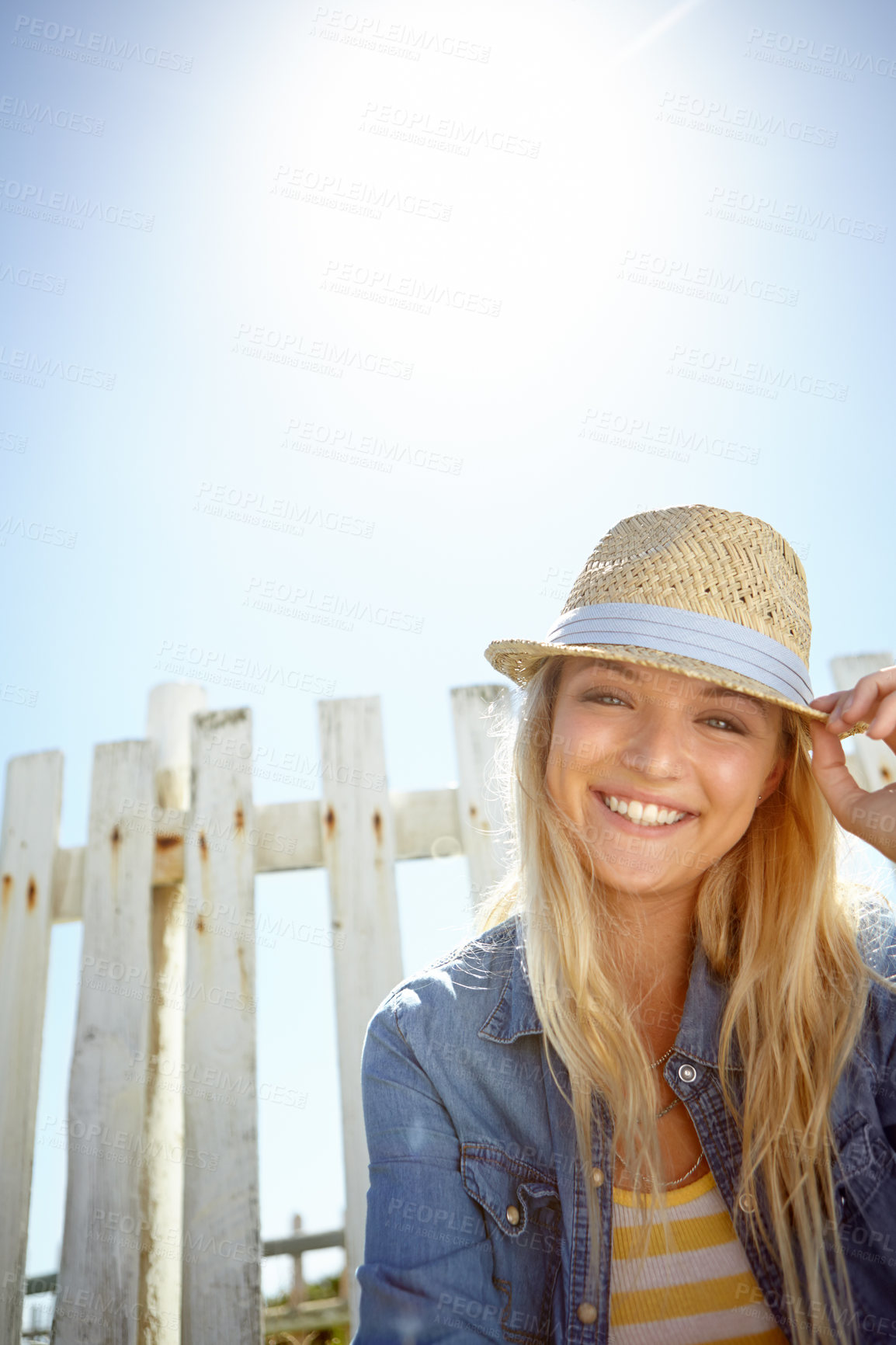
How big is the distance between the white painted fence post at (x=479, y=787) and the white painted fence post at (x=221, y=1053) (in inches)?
27.2

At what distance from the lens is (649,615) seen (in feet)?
6.09

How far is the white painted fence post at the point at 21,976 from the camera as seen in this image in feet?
7.98

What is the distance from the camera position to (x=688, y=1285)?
1.61 meters

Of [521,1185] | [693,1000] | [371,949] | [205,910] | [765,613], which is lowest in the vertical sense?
[521,1185]

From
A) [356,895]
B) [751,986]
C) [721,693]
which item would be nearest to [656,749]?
[721,693]

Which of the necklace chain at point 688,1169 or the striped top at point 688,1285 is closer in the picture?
the striped top at point 688,1285

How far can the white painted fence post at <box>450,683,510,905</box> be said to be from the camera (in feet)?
8.97

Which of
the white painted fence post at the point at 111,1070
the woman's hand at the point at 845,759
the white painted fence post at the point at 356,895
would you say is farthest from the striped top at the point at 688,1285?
the white painted fence post at the point at 111,1070

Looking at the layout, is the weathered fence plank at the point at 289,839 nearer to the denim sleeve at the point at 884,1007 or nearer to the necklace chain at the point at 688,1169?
the necklace chain at the point at 688,1169

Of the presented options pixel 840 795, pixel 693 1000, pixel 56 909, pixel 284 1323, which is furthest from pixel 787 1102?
pixel 284 1323

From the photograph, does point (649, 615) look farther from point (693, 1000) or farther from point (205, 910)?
point (205, 910)

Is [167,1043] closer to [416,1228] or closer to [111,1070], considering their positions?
[111,1070]

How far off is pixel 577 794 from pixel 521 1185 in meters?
0.80

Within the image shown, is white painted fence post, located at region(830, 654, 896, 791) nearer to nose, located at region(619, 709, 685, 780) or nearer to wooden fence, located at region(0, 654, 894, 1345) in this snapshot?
wooden fence, located at region(0, 654, 894, 1345)
